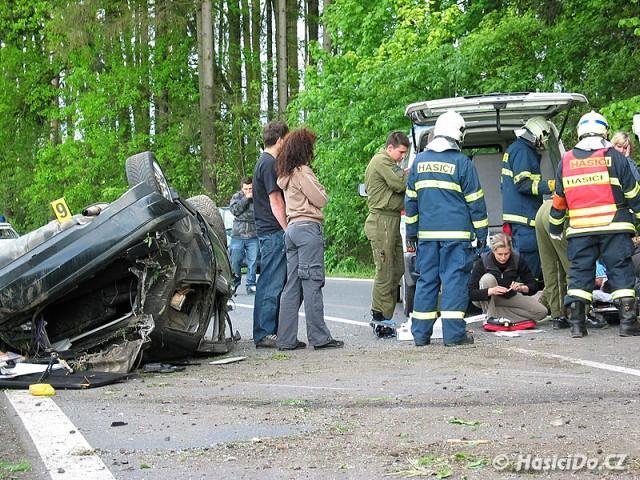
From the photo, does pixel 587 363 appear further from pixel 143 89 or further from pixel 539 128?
pixel 143 89

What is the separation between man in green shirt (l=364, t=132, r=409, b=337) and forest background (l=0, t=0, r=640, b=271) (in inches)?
235

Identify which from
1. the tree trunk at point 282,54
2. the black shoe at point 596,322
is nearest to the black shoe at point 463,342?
the black shoe at point 596,322

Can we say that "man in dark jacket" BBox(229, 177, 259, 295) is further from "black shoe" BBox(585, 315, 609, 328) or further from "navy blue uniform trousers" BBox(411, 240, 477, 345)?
"navy blue uniform trousers" BBox(411, 240, 477, 345)

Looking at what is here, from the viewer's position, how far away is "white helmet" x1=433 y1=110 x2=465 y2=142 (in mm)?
9398

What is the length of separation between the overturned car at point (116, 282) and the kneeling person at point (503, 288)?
2.95 meters

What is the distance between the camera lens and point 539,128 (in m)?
11.0

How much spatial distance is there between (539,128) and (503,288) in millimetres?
1765

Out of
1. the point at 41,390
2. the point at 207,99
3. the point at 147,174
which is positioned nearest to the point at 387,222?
the point at 147,174

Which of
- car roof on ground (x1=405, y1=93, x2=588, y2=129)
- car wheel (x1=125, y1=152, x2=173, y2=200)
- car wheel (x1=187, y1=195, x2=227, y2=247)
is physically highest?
car roof on ground (x1=405, y1=93, x2=588, y2=129)

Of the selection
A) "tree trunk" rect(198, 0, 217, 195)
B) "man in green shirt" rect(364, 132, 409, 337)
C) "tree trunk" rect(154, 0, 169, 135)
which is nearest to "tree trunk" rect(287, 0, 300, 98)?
"tree trunk" rect(198, 0, 217, 195)

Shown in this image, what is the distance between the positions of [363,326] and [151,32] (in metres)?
23.8

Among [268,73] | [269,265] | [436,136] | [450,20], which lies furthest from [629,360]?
[268,73]

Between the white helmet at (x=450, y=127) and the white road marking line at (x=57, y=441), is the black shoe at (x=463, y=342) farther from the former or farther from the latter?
the white road marking line at (x=57, y=441)

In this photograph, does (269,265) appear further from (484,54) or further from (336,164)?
(336,164)
